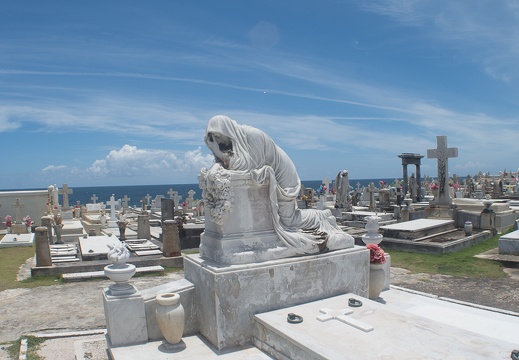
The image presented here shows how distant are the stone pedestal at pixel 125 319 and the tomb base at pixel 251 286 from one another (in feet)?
2.63

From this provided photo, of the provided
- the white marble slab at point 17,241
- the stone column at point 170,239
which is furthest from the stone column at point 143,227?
the stone column at point 170,239

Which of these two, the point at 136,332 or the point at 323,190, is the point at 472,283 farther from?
the point at 323,190

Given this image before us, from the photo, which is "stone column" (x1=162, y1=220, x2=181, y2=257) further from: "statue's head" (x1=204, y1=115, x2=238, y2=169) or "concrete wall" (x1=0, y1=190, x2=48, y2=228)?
"concrete wall" (x1=0, y1=190, x2=48, y2=228)

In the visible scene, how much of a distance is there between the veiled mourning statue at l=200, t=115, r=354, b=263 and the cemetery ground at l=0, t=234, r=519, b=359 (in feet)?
7.82

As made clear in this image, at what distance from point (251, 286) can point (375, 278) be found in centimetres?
250

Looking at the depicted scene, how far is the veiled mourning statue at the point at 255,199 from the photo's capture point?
19.1ft

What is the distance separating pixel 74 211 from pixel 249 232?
21.0 m

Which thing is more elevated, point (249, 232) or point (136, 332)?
point (249, 232)

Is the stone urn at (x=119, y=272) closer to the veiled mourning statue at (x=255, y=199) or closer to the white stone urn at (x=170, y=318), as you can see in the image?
the white stone urn at (x=170, y=318)

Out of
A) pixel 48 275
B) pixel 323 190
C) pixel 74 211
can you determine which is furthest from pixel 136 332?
pixel 323 190

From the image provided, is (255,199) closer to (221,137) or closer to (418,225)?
(221,137)

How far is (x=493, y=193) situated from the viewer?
30.6m

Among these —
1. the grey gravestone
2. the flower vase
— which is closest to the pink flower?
the flower vase

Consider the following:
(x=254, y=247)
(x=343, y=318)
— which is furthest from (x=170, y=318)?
(x=343, y=318)
